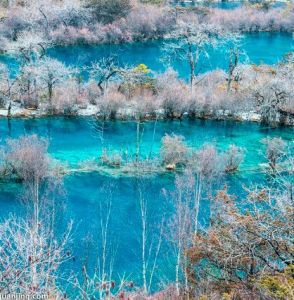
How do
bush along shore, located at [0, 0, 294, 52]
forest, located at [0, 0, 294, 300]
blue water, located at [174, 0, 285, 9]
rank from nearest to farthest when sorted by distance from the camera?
Result: forest, located at [0, 0, 294, 300], bush along shore, located at [0, 0, 294, 52], blue water, located at [174, 0, 285, 9]

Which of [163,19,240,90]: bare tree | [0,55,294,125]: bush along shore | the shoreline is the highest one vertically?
[163,19,240,90]: bare tree

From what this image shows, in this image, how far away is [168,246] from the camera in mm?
29500

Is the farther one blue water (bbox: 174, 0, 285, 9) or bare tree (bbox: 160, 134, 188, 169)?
blue water (bbox: 174, 0, 285, 9)

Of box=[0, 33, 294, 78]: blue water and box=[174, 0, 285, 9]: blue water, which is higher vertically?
box=[174, 0, 285, 9]: blue water

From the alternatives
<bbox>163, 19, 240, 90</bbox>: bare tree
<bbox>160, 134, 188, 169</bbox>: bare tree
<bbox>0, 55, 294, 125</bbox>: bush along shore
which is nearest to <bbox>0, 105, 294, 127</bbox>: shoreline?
<bbox>0, 55, 294, 125</bbox>: bush along shore

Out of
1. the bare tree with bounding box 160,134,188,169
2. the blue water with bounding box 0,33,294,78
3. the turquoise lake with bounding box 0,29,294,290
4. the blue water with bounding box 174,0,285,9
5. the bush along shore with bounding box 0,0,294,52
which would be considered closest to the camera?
the turquoise lake with bounding box 0,29,294,290

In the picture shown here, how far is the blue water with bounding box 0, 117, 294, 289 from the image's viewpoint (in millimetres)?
30703

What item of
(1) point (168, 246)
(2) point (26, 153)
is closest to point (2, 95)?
(2) point (26, 153)

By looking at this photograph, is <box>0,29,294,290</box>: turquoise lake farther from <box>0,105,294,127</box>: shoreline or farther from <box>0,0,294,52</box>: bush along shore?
<box>0,0,294,52</box>: bush along shore

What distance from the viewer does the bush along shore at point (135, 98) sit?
5003cm

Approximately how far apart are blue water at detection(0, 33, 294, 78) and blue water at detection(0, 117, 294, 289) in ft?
49.8

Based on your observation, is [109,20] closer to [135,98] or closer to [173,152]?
[135,98]

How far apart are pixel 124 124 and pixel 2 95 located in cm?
1195

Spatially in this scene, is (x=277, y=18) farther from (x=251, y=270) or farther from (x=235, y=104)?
(x=251, y=270)
